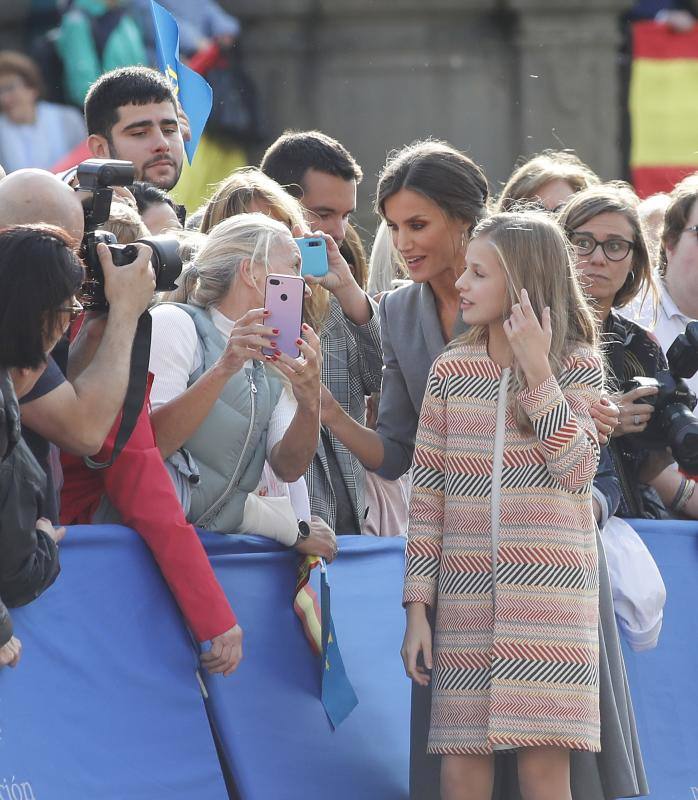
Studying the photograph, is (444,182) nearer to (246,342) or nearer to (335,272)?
(335,272)

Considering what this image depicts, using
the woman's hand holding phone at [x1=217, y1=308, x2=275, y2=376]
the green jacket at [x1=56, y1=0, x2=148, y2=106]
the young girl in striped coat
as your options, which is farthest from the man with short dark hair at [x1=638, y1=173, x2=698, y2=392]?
the green jacket at [x1=56, y1=0, x2=148, y2=106]

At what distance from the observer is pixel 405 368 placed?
473 cm

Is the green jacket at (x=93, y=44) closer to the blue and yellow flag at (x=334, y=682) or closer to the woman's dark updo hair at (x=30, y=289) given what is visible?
the blue and yellow flag at (x=334, y=682)

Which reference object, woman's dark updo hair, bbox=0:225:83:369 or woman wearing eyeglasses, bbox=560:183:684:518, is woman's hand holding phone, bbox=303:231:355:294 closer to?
woman wearing eyeglasses, bbox=560:183:684:518

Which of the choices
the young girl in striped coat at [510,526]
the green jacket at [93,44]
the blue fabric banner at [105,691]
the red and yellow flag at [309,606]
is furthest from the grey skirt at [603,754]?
the green jacket at [93,44]

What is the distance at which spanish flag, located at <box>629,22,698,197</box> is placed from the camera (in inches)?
462

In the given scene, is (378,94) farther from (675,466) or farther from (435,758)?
(435,758)

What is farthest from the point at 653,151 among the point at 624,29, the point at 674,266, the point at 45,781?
the point at 45,781

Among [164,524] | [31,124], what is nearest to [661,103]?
[31,124]

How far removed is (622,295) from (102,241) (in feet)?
6.24

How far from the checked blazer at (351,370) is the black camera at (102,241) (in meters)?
1.13

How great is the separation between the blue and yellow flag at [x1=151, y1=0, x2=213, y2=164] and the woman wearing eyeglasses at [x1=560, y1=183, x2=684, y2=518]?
1793mm

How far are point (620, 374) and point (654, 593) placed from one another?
2.42ft

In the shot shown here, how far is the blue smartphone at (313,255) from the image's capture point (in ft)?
Result: 15.0
